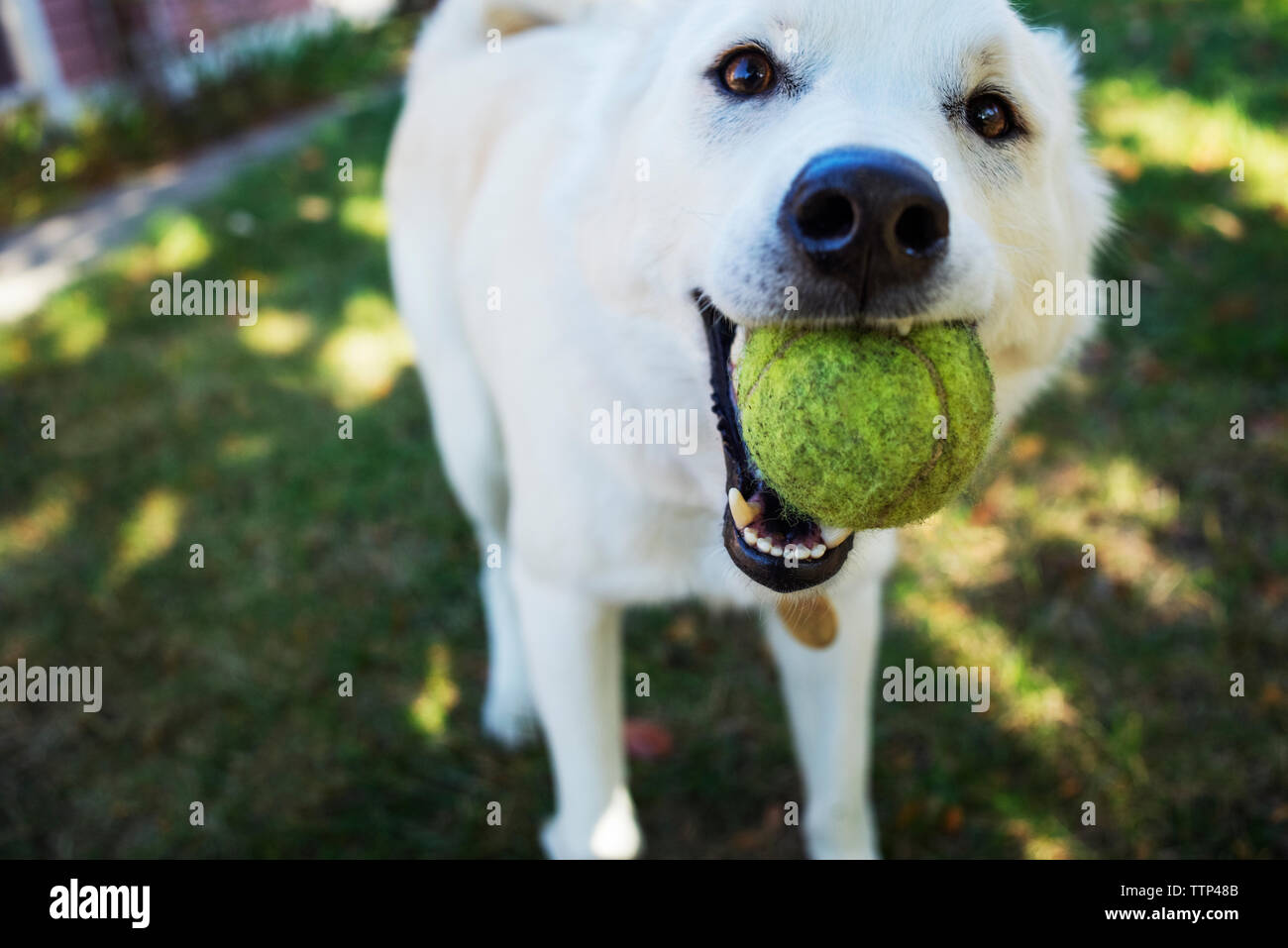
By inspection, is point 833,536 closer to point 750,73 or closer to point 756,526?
point 756,526

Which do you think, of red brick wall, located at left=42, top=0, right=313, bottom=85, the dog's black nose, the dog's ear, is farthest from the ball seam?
red brick wall, located at left=42, top=0, right=313, bottom=85

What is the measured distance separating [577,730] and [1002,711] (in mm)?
1314

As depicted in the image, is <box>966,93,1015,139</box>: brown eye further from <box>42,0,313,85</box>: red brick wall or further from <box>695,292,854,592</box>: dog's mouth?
<box>42,0,313,85</box>: red brick wall

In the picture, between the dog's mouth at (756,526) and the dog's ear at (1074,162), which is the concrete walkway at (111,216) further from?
the dog's ear at (1074,162)

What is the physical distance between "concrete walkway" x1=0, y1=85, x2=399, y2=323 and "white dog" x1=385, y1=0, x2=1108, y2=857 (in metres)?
3.52

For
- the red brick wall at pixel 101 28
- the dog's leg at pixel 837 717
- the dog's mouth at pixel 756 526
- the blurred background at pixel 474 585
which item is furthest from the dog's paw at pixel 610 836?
the red brick wall at pixel 101 28

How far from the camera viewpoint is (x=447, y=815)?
2.71m

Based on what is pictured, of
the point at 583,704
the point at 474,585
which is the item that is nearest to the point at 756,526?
the point at 583,704

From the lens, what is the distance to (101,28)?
7105 millimetres

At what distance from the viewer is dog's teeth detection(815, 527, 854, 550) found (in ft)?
5.45

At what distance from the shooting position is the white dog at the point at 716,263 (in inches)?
57.9

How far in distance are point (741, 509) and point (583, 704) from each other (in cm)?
77

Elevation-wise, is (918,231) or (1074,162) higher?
(1074,162)
